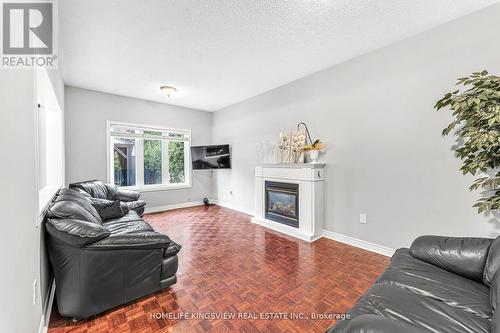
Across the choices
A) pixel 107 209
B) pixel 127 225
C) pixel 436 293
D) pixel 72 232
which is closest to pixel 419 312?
pixel 436 293

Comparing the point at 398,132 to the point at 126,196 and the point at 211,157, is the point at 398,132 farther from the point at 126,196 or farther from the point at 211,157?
the point at 126,196

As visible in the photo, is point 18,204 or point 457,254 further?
point 457,254

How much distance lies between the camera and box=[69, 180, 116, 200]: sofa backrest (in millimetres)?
3335

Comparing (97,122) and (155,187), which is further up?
(97,122)

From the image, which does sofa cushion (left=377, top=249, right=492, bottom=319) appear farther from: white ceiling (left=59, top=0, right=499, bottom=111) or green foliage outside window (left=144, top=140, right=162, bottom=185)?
green foliage outside window (left=144, top=140, right=162, bottom=185)

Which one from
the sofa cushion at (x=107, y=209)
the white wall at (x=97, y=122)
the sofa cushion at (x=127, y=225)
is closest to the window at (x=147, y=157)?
the white wall at (x=97, y=122)

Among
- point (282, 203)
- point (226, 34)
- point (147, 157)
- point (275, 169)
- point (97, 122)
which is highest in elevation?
point (226, 34)

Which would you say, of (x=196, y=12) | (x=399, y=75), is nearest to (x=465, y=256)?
(x=399, y=75)

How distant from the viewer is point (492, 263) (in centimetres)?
133

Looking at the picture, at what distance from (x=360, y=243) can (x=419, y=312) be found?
2.04m

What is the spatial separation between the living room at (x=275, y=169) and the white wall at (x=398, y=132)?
0.02 meters

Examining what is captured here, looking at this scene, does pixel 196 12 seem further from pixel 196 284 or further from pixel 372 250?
pixel 372 250

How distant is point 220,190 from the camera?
5.94 m

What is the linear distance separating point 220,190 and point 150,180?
1.82 meters
